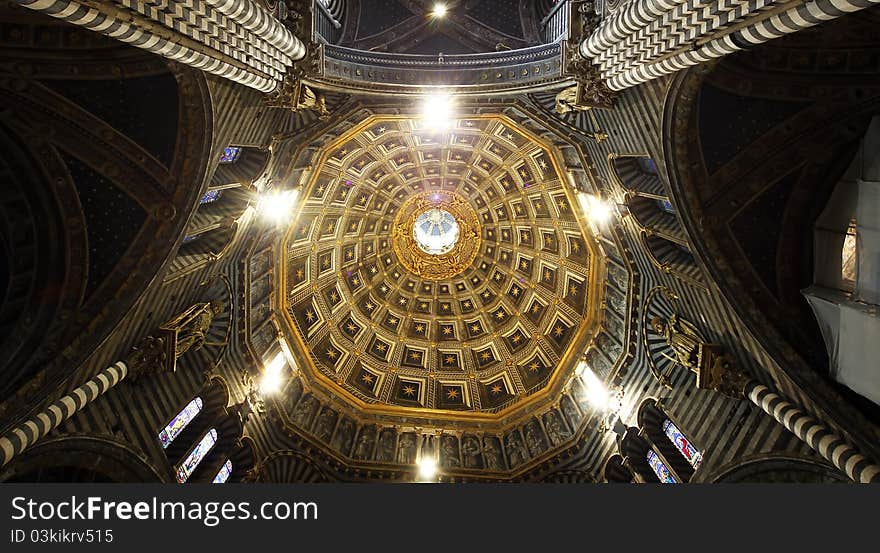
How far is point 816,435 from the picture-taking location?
38.8ft

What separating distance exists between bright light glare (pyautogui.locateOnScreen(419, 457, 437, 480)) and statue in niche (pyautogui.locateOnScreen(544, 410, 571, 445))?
622 cm

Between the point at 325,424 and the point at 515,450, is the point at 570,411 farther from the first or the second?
the point at 325,424

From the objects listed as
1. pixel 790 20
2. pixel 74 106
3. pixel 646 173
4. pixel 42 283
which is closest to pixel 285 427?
pixel 42 283

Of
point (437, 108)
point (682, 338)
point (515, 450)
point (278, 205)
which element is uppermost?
point (437, 108)

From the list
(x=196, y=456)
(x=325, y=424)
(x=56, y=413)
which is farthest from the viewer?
(x=325, y=424)

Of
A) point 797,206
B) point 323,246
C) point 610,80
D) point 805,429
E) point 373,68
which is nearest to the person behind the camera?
point 805,429

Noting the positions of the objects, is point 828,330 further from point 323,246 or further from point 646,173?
point 323,246

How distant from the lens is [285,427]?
76.0 feet

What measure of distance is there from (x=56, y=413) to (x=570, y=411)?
815 inches

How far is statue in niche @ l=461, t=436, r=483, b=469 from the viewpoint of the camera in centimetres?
2477

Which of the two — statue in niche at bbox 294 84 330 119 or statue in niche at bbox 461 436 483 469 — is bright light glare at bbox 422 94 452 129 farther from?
statue in niche at bbox 461 436 483 469

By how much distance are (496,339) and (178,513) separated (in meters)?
23.1

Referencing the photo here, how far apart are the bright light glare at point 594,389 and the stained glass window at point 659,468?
9.48 feet

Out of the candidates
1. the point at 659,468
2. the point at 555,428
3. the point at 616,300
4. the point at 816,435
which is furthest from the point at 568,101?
the point at 555,428
